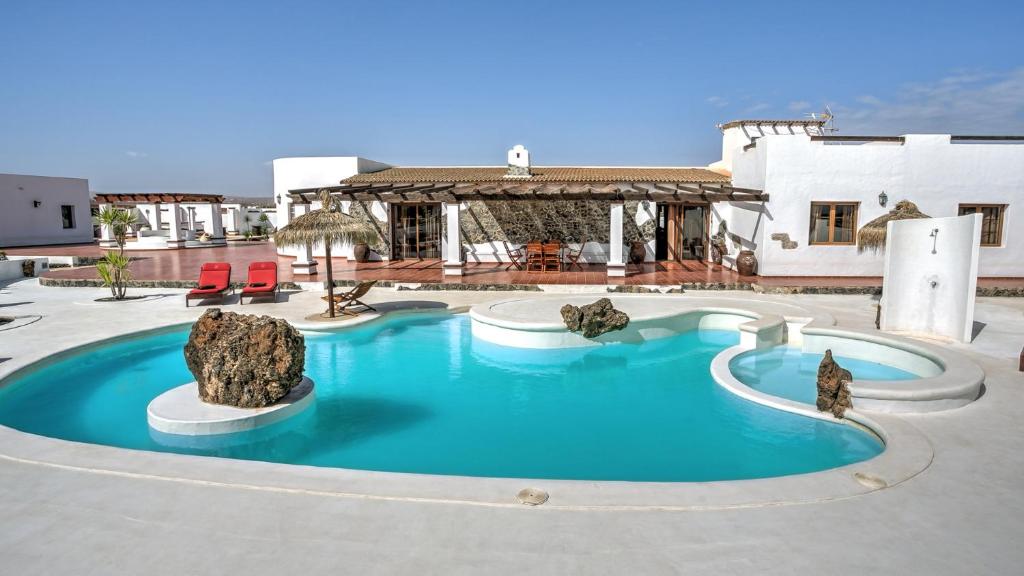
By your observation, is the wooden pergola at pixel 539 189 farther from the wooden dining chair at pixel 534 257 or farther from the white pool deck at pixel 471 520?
the white pool deck at pixel 471 520

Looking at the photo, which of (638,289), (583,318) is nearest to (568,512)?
(583,318)

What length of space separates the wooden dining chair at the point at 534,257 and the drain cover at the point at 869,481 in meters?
12.6

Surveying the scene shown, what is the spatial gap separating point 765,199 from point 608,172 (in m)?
6.75

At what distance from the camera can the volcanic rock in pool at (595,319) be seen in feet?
31.6

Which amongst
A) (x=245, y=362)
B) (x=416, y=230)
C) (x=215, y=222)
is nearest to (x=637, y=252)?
(x=416, y=230)

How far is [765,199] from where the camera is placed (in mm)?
15352

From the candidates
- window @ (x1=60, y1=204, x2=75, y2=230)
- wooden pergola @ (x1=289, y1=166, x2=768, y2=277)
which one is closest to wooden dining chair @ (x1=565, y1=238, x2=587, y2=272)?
wooden pergola @ (x1=289, y1=166, x2=768, y2=277)

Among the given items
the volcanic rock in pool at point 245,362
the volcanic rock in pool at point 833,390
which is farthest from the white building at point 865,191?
the volcanic rock in pool at point 245,362

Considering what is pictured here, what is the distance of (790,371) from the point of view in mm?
8484

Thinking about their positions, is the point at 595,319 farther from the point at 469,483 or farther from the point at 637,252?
the point at 637,252

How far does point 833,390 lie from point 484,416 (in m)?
3.80

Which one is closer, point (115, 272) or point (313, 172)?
point (115, 272)

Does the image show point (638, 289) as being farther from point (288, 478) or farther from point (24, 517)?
point (24, 517)

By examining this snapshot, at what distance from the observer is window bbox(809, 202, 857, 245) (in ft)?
50.8
